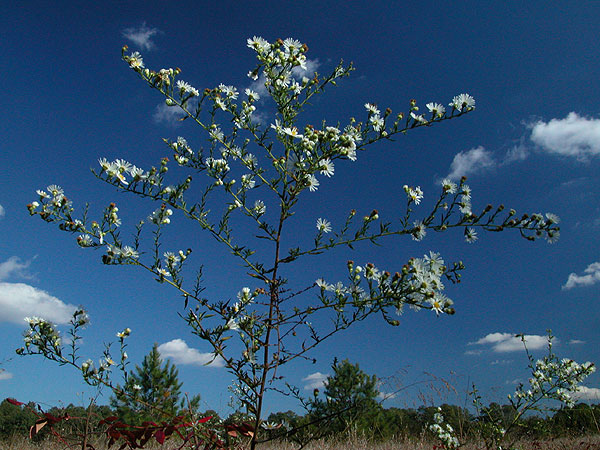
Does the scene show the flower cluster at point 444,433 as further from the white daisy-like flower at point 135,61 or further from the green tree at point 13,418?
the green tree at point 13,418

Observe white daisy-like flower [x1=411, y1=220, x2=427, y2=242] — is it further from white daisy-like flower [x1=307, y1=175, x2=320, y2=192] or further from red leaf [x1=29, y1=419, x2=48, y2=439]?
red leaf [x1=29, y1=419, x2=48, y2=439]

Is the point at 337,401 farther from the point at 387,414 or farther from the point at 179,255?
the point at 387,414

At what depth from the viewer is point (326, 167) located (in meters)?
2.86

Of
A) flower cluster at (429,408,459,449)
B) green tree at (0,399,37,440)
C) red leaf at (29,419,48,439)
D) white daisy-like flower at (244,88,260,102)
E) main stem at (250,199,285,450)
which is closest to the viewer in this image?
red leaf at (29,419,48,439)

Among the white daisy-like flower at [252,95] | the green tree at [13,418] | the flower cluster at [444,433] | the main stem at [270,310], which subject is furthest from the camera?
the green tree at [13,418]

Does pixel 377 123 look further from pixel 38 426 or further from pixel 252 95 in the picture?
pixel 38 426

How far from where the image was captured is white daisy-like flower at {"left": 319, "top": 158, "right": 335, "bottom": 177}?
9.35 feet

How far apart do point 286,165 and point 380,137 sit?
2.55 ft

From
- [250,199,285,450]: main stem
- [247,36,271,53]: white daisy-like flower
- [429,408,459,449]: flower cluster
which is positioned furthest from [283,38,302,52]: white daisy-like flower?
[429,408,459,449]: flower cluster

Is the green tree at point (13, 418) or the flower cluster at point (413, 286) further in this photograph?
the green tree at point (13, 418)

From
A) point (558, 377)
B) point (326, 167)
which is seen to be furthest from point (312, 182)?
point (558, 377)

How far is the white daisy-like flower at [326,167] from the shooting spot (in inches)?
112

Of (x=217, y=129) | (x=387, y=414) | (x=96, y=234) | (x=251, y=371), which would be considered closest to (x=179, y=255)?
(x=96, y=234)

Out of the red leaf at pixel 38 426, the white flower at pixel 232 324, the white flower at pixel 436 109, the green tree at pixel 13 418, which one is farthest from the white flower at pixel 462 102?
the green tree at pixel 13 418
